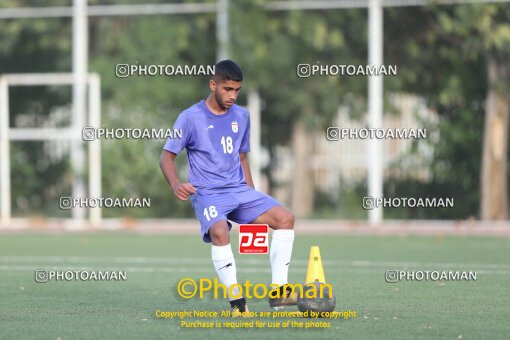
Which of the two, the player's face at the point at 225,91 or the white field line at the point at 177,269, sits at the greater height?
the player's face at the point at 225,91

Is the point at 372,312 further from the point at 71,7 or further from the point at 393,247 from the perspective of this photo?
the point at 71,7

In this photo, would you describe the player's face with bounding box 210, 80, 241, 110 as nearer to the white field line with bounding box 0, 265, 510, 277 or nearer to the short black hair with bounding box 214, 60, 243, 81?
the short black hair with bounding box 214, 60, 243, 81

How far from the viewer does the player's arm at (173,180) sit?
28.2 feet

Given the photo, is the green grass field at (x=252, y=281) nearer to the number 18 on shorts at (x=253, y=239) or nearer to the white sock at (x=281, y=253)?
the white sock at (x=281, y=253)

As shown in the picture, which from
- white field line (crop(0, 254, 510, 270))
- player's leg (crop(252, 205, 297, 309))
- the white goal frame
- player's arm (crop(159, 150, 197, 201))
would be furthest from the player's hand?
the white goal frame

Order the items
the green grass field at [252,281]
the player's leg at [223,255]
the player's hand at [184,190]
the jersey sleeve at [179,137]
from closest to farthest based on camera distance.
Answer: the green grass field at [252,281], the player's hand at [184,190], the player's leg at [223,255], the jersey sleeve at [179,137]

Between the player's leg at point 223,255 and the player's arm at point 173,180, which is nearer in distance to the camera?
the player's arm at point 173,180

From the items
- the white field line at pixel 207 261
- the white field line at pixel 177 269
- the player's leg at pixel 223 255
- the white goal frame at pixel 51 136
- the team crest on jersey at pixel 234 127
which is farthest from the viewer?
the white goal frame at pixel 51 136

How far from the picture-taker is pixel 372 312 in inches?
356

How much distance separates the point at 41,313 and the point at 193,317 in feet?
4.31

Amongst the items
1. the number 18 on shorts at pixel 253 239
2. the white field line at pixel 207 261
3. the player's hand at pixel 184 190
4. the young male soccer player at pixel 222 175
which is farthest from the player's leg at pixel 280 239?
the white field line at pixel 207 261

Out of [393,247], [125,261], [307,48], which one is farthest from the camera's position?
[307,48]

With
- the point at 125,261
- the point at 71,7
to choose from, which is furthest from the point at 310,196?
the point at 125,261

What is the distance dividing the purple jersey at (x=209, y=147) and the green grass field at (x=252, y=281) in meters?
1.07
